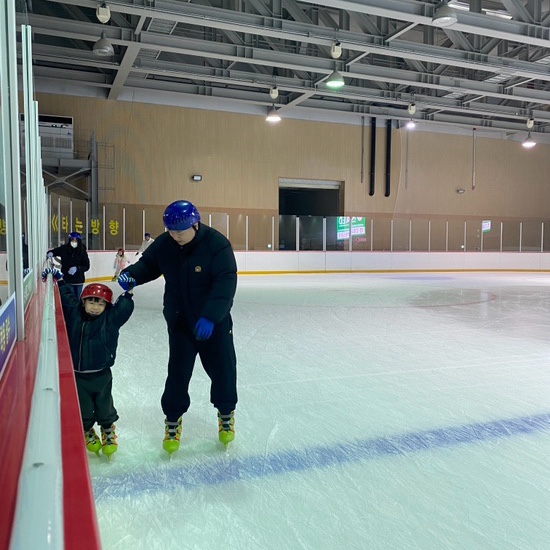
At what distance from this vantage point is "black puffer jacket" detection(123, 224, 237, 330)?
2549mm

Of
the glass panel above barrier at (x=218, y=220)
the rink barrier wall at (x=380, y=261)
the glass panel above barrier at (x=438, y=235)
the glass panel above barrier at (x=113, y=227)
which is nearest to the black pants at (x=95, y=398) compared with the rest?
the rink barrier wall at (x=380, y=261)

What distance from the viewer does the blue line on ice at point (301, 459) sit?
2.31 meters

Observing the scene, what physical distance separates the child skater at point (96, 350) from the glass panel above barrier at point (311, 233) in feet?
53.1

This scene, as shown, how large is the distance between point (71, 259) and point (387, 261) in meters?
14.3

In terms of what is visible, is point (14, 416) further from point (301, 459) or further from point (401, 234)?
point (401, 234)

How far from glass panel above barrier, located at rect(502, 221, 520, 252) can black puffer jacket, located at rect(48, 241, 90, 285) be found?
61.1 feet

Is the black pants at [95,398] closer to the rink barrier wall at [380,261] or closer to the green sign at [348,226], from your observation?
the rink barrier wall at [380,261]

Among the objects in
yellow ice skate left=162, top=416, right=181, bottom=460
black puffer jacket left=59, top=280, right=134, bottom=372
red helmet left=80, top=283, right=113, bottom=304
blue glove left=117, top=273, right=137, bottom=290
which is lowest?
yellow ice skate left=162, top=416, right=181, bottom=460

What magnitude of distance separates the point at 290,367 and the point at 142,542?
2773mm

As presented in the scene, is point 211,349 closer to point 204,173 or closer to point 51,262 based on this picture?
point 51,262

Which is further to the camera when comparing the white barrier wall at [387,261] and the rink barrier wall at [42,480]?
the white barrier wall at [387,261]

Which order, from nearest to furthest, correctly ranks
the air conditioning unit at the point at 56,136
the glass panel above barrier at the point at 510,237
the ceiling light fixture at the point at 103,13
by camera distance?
the ceiling light fixture at the point at 103,13 < the air conditioning unit at the point at 56,136 < the glass panel above barrier at the point at 510,237

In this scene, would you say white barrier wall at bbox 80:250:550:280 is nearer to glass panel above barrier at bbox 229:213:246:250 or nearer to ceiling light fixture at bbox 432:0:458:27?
glass panel above barrier at bbox 229:213:246:250

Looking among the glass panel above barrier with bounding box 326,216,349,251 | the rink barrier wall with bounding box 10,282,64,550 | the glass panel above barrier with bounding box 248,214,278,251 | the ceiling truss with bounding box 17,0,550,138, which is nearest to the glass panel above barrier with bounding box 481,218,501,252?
the ceiling truss with bounding box 17,0,550,138
